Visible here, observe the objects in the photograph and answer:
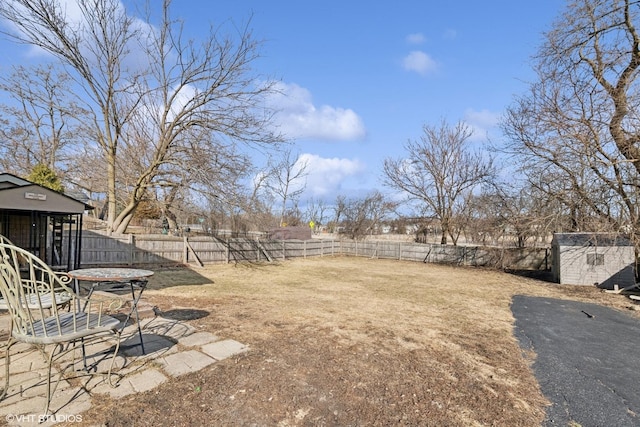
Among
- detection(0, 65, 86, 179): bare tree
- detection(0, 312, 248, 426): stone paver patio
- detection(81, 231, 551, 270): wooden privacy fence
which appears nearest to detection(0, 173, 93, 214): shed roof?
detection(0, 312, 248, 426): stone paver patio

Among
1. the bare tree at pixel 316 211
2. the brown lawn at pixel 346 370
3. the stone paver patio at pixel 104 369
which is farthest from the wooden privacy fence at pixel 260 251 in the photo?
the bare tree at pixel 316 211

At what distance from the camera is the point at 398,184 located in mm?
19312

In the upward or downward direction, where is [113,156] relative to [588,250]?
upward

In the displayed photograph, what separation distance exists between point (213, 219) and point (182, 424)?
9.00 meters

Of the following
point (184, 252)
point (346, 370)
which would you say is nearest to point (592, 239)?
point (346, 370)

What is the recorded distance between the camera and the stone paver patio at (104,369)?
77.7 inches

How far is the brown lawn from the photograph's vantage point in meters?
2.13

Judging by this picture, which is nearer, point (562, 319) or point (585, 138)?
point (562, 319)

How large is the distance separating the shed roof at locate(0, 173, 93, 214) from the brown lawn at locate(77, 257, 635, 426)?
2170 mm

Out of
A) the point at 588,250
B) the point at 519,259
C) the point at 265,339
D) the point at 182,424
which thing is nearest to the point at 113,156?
the point at 265,339

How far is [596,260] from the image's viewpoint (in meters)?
9.59

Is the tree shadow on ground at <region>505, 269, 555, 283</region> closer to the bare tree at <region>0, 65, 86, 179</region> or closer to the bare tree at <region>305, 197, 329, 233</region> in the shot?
the bare tree at <region>0, 65, 86, 179</region>

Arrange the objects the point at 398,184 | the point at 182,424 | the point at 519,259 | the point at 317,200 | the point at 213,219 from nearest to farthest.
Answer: the point at 182,424, the point at 213,219, the point at 519,259, the point at 398,184, the point at 317,200

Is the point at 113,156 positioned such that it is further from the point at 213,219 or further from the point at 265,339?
the point at 265,339
